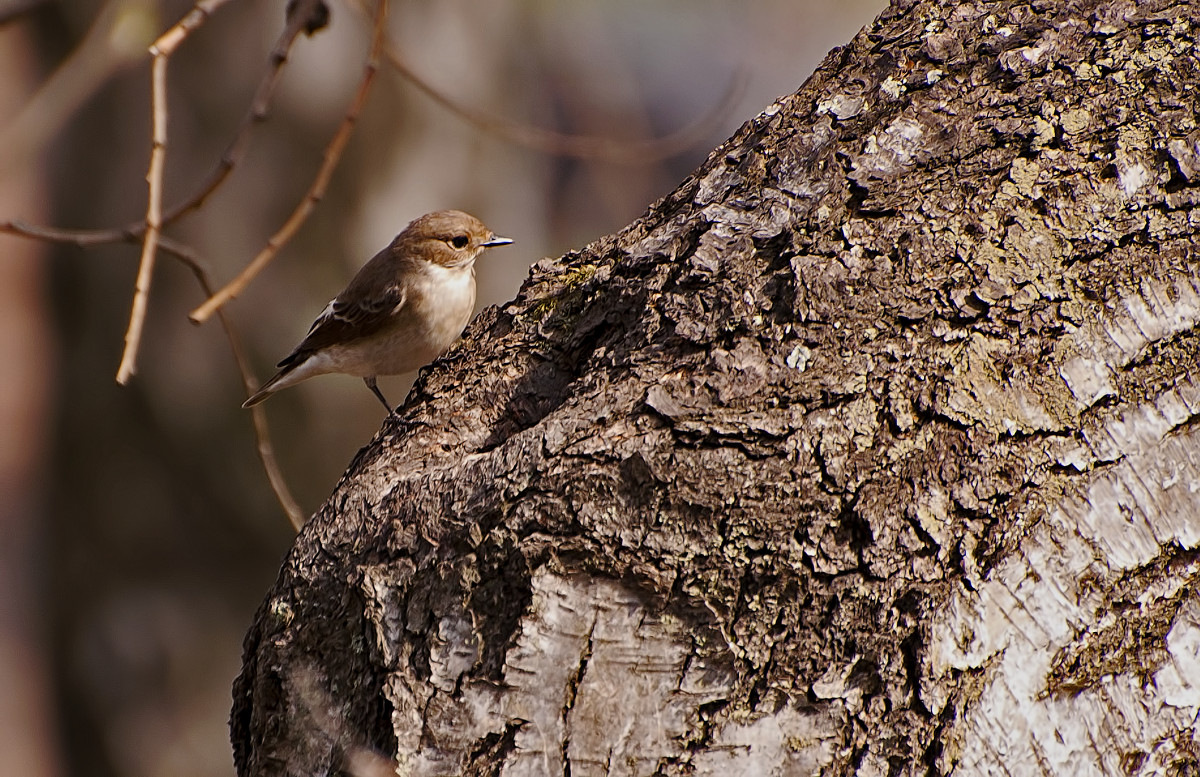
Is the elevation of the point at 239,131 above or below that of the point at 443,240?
below

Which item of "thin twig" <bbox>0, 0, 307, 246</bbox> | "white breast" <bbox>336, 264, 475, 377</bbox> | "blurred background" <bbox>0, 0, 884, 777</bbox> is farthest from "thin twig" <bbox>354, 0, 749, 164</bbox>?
"thin twig" <bbox>0, 0, 307, 246</bbox>

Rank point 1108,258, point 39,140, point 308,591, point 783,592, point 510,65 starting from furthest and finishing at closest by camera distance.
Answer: point 510,65
point 39,140
point 308,591
point 1108,258
point 783,592

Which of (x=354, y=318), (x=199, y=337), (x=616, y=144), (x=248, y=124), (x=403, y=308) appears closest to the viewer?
(x=248, y=124)

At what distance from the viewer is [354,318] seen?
434 cm

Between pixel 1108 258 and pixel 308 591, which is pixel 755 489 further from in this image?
pixel 308 591

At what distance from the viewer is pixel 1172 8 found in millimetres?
2369

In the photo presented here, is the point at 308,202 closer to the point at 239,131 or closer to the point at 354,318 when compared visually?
the point at 239,131

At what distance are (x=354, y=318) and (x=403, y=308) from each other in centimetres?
27

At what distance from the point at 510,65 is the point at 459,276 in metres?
2.81

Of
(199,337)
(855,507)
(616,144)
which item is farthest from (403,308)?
(855,507)

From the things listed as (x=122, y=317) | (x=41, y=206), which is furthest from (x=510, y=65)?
(x=41, y=206)

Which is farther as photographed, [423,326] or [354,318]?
[354,318]

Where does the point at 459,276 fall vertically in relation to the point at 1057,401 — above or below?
above

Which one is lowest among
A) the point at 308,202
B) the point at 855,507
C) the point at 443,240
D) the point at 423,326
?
the point at 855,507
